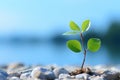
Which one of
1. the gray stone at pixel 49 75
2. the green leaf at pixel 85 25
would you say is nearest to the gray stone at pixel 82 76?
the gray stone at pixel 49 75

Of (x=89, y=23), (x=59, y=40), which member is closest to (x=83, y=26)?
(x=89, y=23)

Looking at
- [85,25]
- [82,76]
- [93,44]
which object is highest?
[85,25]

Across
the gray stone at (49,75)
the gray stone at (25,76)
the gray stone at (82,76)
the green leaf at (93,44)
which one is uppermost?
the green leaf at (93,44)

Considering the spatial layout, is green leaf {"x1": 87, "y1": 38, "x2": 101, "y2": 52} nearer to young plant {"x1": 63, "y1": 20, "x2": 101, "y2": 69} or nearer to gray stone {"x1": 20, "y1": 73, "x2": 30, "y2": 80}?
young plant {"x1": 63, "y1": 20, "x2": 101, "y2": 69}

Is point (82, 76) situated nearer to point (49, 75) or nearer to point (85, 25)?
point (49, 75)

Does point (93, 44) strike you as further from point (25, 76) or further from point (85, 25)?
point (25, 76)

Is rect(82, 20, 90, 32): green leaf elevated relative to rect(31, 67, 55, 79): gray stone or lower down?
elevated

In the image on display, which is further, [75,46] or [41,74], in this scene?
[75,46]

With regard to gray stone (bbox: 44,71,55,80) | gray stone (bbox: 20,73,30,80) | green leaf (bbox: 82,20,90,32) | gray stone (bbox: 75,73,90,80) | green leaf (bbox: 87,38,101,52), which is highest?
green leaf (bbox: 82,20,90,32)

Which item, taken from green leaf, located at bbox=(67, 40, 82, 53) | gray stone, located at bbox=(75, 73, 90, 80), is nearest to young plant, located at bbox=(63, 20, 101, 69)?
green leaf, located at bbox=(67, 40, 82, 53)

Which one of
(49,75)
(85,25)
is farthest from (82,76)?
(85,25)

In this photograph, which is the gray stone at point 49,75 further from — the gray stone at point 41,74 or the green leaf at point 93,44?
the green leaf at point 93,44

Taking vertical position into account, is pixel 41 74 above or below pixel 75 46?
below

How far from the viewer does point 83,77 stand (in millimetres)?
2342
